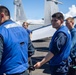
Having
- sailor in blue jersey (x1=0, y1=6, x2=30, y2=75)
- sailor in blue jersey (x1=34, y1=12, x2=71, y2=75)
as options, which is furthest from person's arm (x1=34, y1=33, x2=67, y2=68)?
sailor in blue jersey (x1=0, y1=6, x2=30, y2=75)

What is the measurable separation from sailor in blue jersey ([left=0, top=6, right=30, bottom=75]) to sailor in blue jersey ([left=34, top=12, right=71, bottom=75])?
700 mm

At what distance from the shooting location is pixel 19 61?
294 cm

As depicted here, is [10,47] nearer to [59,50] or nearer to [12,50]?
[12,50]

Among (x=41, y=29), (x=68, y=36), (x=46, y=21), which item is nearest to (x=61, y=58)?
(x=68, y=36)

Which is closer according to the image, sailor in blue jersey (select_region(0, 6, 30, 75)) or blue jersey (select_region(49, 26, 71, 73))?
sailor in blue jersey (select_region(0, 6, 30, 75))

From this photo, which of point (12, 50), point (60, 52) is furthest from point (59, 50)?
point (12, 50)

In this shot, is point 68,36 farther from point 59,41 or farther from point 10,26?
point 10,26

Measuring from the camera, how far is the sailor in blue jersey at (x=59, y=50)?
11.9 ft

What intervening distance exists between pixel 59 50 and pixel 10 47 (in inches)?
42.1

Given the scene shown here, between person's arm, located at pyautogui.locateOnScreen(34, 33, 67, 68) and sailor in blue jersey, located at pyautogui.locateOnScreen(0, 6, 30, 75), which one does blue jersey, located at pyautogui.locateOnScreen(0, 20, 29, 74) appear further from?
person's arm, located at pyautogui.locateOnScreen(34, 33, 67, 68)

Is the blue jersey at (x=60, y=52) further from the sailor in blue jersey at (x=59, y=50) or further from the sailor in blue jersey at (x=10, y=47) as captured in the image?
the sailor in blue jersey at (x=10, y=47)

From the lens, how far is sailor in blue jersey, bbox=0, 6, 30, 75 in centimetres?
280

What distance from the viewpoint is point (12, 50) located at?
112 inches

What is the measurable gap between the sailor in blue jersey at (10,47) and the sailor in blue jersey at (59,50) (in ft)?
2.30
